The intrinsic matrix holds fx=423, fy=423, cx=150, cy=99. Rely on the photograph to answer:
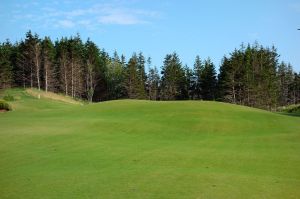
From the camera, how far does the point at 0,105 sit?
50406 millimetres

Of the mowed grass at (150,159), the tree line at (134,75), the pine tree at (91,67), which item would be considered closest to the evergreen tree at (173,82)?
the tree line at (134,75)

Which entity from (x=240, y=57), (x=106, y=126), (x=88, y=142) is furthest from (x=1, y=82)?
(x=88, y=142)

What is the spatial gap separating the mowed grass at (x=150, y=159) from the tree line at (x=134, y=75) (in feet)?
213

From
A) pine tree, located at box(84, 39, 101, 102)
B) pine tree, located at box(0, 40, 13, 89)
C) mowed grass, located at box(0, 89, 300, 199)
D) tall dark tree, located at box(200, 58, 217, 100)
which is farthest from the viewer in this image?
pine tree, located at box(84, 39, 101, 102)

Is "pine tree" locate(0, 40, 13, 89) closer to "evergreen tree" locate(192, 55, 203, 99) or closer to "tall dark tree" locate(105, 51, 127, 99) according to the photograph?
"tall dark tree" locate(105, 51, 127, 99)

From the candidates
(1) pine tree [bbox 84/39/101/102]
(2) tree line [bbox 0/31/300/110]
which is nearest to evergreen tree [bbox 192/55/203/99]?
(2) tree line [bbox 0/31/300/110]

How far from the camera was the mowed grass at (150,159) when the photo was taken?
12641 millimetres

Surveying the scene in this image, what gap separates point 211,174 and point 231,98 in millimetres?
87200

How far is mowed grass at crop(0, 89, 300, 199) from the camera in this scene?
12641 millimetres

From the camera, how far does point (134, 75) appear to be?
383 feet

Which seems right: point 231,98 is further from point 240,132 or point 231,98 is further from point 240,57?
point 240,132

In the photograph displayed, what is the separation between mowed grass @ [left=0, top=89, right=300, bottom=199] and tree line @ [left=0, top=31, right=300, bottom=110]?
64786mm

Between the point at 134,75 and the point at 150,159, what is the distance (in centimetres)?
9898

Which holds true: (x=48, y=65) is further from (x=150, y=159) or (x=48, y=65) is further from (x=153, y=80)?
(x=150, y=159)
